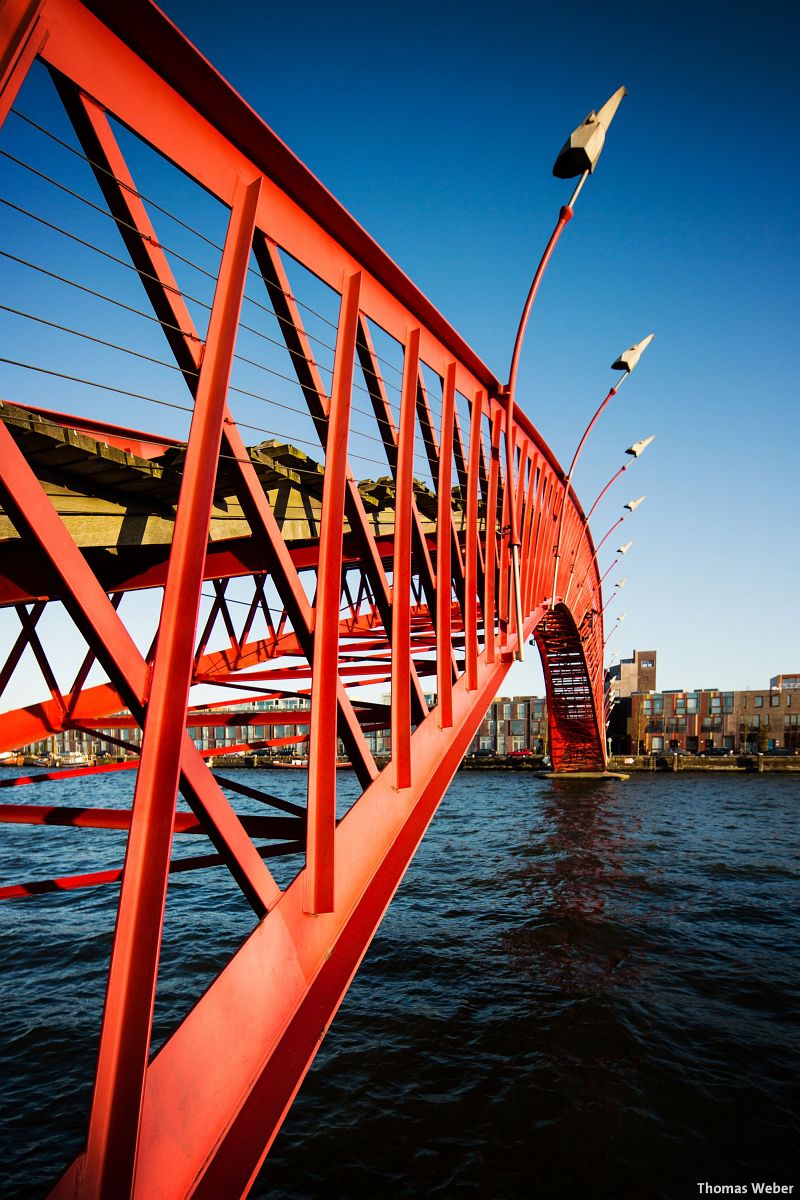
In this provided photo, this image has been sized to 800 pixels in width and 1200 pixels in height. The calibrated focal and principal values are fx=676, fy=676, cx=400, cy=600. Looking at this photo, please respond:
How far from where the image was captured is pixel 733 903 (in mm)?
15109

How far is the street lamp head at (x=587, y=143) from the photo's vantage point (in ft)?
20.5

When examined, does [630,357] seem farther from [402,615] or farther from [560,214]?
[402,615]

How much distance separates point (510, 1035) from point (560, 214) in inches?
381

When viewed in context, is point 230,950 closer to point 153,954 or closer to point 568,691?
point 153,954

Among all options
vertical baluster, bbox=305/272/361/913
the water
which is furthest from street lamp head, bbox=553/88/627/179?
the water

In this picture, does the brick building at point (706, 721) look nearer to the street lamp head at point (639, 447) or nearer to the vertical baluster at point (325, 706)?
the street lamp head at point (639, 447)

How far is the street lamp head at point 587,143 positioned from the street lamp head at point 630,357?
6225mm

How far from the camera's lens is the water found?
6.02 meters

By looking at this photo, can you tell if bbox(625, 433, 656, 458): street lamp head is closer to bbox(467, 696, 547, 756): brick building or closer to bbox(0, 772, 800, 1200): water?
bbox(0, 772, 800, 1200): water

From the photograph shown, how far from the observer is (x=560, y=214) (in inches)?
288

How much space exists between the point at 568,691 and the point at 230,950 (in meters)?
33.6

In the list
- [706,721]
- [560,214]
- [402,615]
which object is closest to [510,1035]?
[402,615]

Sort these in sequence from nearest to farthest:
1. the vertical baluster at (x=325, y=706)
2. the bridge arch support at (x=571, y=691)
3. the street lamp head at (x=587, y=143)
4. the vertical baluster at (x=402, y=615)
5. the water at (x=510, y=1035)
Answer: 1. the vertical baluster at (x=325, y=706)
2. the vertical baluster at (x=402, y=615)
3. the water at (x=510, y=1035)
4. the street lamp head at (x=587, y=143)
5. the bridge arch support at (x=571, y=691)

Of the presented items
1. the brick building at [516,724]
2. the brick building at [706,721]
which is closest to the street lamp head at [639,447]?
the brick building at [706,721]
